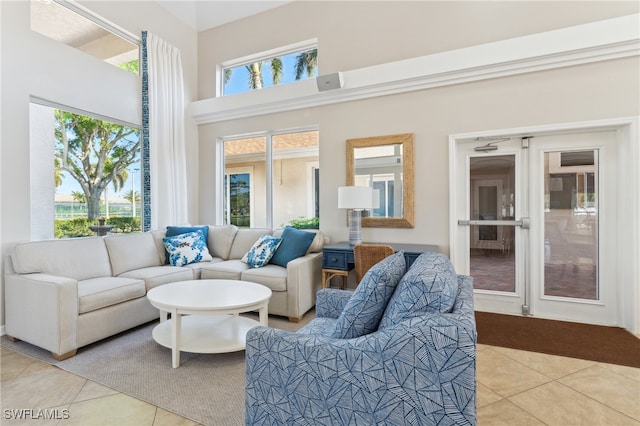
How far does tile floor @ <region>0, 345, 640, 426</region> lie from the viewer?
1747mm

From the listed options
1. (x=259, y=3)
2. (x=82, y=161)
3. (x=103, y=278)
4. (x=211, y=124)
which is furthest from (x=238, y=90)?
(x=103, y=278)

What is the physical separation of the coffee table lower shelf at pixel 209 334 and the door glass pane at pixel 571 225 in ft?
10.2

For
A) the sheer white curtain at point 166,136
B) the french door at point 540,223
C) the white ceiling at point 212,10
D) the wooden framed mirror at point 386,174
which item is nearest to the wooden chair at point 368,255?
the wooden framed mirror at point 386,174

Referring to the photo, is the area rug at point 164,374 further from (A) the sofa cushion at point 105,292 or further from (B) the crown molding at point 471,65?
(B) the crown molding at point 471,65

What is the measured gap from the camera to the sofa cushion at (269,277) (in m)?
3.25

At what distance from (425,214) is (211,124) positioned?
11.8 ft

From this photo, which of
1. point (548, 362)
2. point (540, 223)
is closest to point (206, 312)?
point (548, 362)

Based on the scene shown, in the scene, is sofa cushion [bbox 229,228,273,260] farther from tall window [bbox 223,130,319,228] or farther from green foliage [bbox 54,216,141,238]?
green foliage [bbox 54,216,141,238]

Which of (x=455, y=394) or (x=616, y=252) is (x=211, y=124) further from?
(x=616, y=252)

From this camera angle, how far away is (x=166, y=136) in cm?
451

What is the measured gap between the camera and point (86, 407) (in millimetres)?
1838

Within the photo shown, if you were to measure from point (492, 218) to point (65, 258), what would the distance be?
435cm

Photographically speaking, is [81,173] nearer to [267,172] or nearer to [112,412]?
[267,172]

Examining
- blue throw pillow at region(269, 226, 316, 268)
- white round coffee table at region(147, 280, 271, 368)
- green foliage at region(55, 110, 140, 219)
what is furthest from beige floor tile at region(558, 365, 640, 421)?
green foliage at region(55, 110, 140, 219)
